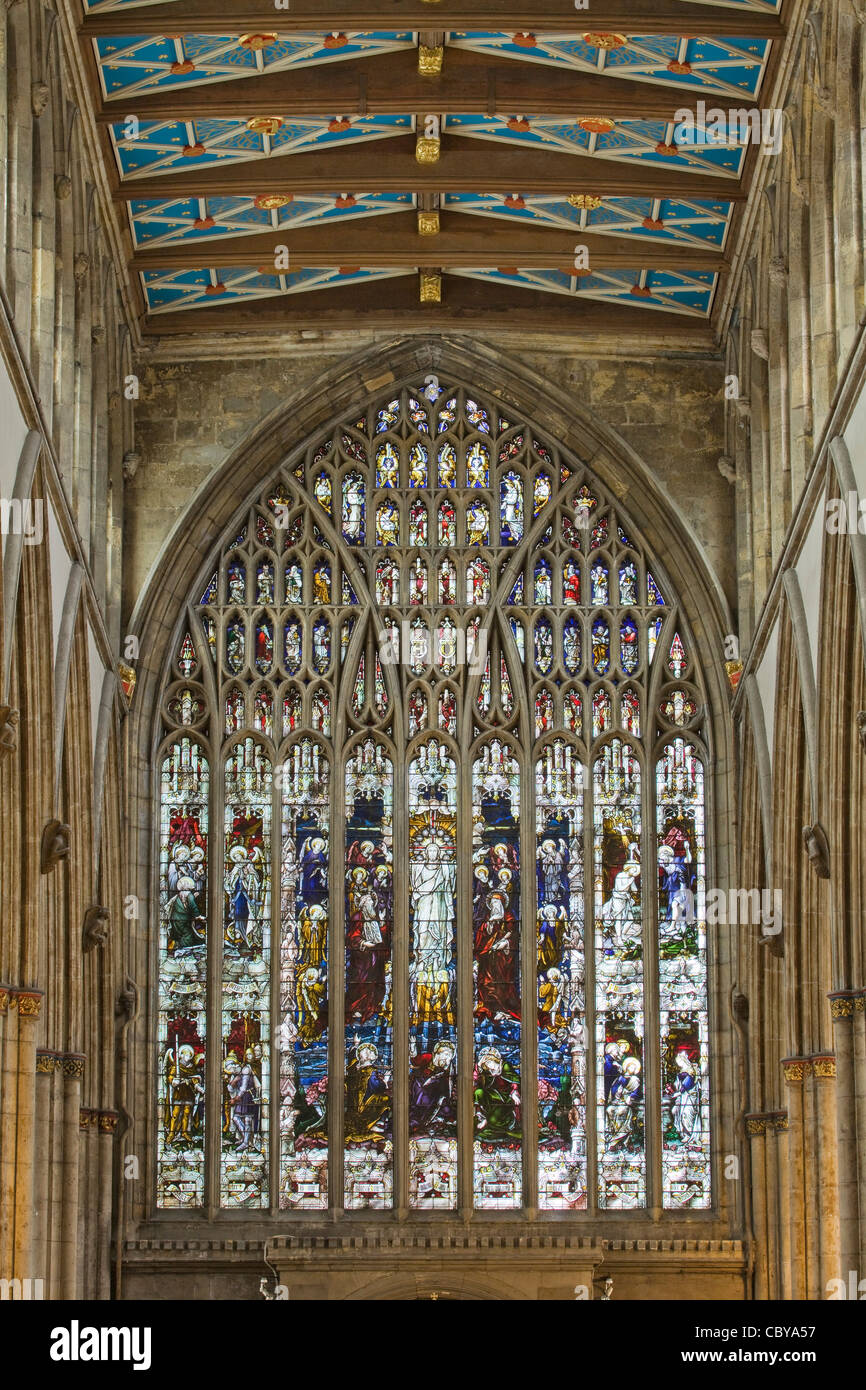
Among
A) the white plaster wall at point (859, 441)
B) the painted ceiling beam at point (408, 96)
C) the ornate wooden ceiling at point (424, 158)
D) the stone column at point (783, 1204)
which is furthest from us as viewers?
the stone column at point (783, 1204)

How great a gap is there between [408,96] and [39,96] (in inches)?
141

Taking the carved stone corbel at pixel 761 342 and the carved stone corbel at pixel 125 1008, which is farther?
the carved stone corbel at pixel 125 1008

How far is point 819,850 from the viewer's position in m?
17.5

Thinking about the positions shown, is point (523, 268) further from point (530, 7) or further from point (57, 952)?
point (57, 952)

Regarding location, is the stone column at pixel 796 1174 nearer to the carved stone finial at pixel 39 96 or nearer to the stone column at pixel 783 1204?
the stone column at pixel 783 1204

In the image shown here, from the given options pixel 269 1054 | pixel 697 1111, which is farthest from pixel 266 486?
pixel 697 1111

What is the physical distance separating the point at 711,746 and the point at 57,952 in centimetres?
703

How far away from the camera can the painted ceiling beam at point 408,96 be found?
19.4m

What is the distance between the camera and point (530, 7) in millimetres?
18469

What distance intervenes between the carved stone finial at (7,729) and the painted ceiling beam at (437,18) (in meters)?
5.75

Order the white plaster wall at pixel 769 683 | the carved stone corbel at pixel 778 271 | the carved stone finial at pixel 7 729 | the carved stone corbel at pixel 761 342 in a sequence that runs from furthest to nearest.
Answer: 1. the carved stone corbel at pixel 761 342
2. the white plaster wall at pixel 769 683
3. the carved stone corbel at pixel 778 271
4. the carved stone finial at pixel 7 729

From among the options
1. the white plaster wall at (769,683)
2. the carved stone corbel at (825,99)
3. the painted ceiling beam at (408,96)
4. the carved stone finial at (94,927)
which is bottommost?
the carved stone finial at (94,927)

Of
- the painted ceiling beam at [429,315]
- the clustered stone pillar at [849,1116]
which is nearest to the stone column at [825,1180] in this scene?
the clustered stone pillar at [849,1116]

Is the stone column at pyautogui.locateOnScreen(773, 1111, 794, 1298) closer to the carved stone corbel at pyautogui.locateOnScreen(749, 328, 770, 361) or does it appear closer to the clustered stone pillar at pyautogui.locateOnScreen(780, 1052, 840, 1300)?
the clustered stone pillar at pyautogui.locateOnScreen(780, 1052, 840, 1300)
